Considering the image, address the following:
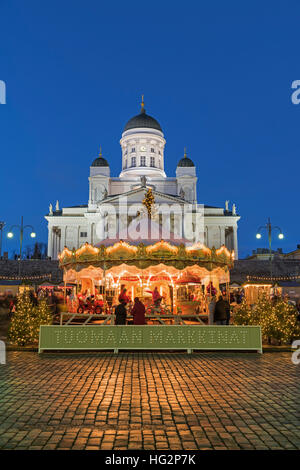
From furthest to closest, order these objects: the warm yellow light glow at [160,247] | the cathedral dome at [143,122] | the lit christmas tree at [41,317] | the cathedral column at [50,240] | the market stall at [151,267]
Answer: the cathedral dome at [143,122]
the cathedral column at [50,240]
the market stall at [151,267]
the warm yellow light glow at [160,247]
the lit christmas tree at [41,317]

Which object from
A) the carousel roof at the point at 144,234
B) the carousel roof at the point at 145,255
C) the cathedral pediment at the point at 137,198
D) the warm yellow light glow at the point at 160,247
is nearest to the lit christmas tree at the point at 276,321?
the carousel roof at the point at 145,255

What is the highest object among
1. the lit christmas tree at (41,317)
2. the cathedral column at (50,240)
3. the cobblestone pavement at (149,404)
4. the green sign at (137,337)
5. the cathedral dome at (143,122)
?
the cathedral dome at (143,122)

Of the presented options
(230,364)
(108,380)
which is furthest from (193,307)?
(108,380)

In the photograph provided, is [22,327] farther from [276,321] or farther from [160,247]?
[276,321]

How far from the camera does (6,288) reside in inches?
1324

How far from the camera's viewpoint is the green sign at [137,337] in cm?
1283

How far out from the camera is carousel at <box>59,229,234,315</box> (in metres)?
17.8

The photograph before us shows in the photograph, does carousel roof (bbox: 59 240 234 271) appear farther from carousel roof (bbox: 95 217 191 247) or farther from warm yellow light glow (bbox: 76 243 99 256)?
carousel roof (bbox: 95 217 191 247)

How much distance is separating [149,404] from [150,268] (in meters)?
13.8

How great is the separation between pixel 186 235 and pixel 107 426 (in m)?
60.4

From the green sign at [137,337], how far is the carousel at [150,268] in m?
5.19

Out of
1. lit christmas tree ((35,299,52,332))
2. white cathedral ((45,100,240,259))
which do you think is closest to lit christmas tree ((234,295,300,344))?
lit christmas tree ((35,299,52,332))

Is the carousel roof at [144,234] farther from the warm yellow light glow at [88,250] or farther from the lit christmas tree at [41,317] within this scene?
the lit christmas tree at [41,317]
